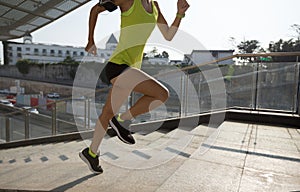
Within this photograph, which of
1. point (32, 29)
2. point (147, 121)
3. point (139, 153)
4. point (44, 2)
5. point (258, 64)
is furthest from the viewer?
point (32, 29)

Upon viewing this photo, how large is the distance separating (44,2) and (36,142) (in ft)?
11.0

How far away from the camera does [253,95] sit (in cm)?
429

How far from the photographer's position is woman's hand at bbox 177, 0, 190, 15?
170 cm

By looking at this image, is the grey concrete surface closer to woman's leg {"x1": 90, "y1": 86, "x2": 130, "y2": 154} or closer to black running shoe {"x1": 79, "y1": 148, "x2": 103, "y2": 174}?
black running shoe {"x1": 79, "y1": 148, "x2": 103, "y2": 174}

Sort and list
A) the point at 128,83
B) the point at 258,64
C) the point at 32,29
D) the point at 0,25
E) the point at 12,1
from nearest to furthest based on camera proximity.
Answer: the point at 128,83 < the point at 258,64 < the point at 12,1 < the point at 0,25 < the point at 32,29

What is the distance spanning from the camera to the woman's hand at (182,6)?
5.56 ft

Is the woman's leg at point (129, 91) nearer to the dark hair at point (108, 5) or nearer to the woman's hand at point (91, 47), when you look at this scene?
the woman's hand at point (91, 47)

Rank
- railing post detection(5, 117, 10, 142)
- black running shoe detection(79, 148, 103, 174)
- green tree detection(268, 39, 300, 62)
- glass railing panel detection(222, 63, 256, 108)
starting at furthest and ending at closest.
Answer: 1. green tree detection(268, 39, 300, 62)
2. railing post detection(5, 117, 10, 142)
3. glass railing panel detection(222, 63, 256, 108)
4. black running shoe detection(79, 148, 103, 174)

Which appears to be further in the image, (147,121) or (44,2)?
(44,2)

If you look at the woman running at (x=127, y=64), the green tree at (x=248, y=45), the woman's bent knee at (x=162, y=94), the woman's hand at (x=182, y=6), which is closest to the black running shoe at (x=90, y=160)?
the woman running at (x=127, y=64)

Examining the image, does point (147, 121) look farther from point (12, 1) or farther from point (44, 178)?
point (12, 1)

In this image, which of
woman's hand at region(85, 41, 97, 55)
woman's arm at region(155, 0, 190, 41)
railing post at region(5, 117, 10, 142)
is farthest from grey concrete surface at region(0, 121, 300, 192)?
railing post at region(5, 117, 10, 142)

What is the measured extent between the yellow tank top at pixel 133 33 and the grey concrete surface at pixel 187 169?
82cm

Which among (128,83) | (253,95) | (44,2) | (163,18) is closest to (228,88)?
(253,95)
